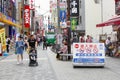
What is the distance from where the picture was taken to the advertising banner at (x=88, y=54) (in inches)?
757

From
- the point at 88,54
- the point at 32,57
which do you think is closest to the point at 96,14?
the point at 32,57

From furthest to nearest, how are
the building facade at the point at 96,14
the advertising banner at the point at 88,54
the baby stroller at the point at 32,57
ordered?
the building facade at the point at 96,14
the baby stroller at the point at 32,57
the advertising banner at the point at 88,54

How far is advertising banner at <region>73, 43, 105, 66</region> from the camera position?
1924 centimetres

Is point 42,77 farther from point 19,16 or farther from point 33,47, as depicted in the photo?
point 19,16

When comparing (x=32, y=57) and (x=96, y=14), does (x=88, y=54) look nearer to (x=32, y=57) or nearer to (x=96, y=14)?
(x=32, y=57)

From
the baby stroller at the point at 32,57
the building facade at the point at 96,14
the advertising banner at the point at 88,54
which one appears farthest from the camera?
the building facade at the point at 96,14

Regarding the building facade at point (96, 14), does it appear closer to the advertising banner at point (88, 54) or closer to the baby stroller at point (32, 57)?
the baby stroller at point (32, 57)

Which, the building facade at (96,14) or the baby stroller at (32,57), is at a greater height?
the building facade at (96,14)

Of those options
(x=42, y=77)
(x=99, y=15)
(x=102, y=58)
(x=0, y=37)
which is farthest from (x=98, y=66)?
(x=99, y=15)

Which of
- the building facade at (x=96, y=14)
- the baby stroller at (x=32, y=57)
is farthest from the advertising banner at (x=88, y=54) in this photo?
the building facade at (x=96, y=14)

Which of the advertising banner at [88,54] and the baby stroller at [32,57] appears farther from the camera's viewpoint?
the baby stroller at [32,57]

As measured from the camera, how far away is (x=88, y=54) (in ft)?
64.1

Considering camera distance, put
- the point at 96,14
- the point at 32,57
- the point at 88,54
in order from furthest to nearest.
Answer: the point at 96,14 < the point at 32,57 < the point at 88,54

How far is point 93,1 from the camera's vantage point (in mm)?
64188
